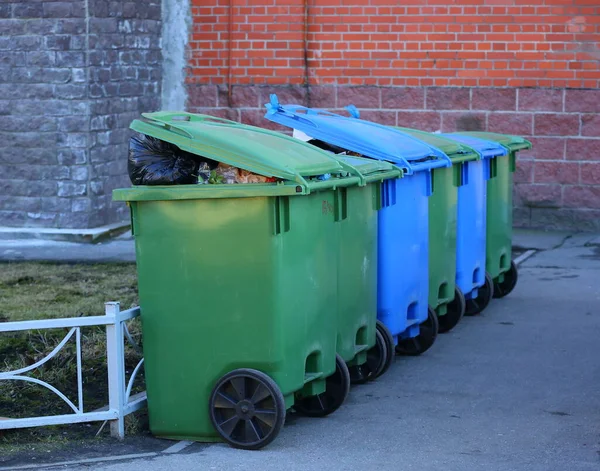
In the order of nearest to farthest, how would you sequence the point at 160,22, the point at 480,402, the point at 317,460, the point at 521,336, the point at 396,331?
the point at 317,460 < the point at 480,402 < the point at 396,331 < the point at 521,336 < the point at 160,22

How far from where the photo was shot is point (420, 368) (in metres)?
7.37

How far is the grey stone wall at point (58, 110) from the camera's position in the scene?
40.6 ft

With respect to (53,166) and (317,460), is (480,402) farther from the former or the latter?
(53,166)

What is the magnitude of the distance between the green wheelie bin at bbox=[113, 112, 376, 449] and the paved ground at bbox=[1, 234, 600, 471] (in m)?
0.19

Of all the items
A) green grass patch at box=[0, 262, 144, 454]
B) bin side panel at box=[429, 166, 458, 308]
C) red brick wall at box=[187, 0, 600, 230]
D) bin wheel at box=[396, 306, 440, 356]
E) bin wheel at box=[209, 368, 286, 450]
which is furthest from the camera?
red brick wall at box=[187, 0, 600, 230]

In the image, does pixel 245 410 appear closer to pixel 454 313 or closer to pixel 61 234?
pixel 454 313

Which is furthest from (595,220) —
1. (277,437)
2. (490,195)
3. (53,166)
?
(277,437)

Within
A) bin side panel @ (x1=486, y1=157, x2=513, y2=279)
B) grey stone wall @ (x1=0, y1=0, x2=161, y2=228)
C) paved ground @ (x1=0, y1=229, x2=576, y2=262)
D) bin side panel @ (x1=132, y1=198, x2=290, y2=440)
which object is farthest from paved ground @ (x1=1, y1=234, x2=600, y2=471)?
grey stone wall @ (x1=0, y1=0, x2=161, y2=228)

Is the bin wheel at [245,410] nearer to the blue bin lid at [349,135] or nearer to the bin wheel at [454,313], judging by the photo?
the blue bin lid at [349,135]

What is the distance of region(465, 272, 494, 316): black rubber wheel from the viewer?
921 cm

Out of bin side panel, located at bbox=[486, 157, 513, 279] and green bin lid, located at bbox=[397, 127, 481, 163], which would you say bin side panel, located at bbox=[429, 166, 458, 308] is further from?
bin side panel, located at bbox=[486, 157, 513, 279]

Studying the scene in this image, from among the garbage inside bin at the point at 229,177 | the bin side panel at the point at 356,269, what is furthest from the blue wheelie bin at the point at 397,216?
the garbage inside bin at the point at 229,177

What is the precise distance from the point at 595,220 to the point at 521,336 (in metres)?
5.17

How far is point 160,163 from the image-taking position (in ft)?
18.4
